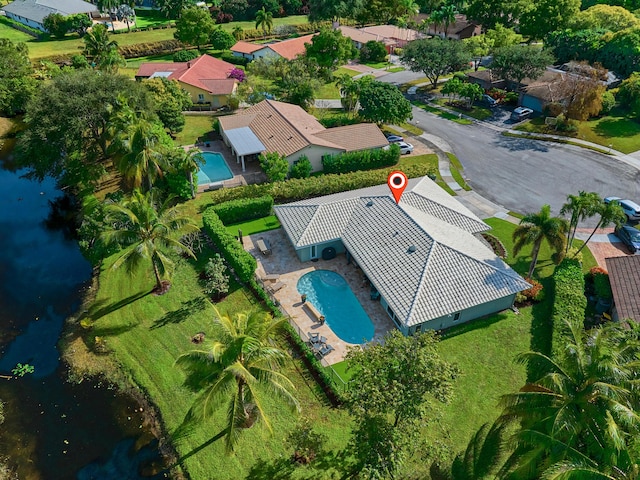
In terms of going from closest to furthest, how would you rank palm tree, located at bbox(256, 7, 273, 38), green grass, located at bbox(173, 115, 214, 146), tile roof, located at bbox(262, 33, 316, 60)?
1. green grass, located at bbox(173, 115, 214, 146)
2. tile roof, located at bbox(262, 33, 316, 60)
3. palm tree, located at bbox(256, 7, 273, 38)

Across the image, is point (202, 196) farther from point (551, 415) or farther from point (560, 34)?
point (560, 34)

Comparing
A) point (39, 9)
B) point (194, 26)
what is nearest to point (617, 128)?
point (194, 26)

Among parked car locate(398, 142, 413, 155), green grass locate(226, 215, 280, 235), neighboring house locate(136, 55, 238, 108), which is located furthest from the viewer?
neighboring house locate(136, 55, 238, 108)

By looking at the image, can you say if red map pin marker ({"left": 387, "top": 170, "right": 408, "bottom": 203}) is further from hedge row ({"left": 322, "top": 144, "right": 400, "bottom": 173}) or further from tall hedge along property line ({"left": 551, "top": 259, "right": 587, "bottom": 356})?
tall hedge along property line ({"left": 551, "top": 259, "right": 587, "bottom": 356})

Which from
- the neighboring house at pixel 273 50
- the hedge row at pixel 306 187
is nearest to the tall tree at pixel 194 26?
the neighboring house at pixel 273 50

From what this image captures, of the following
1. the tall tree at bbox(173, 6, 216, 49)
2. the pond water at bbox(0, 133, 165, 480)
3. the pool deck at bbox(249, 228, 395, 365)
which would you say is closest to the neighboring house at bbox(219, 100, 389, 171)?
the pool deck at bbox(249, 228, 395, 365)

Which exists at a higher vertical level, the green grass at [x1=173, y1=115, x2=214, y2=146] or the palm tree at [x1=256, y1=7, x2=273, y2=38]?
the palm tree at [x1=256, y1=7, x2=273, y2=38]

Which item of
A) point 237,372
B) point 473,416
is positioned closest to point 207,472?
point 237,372
